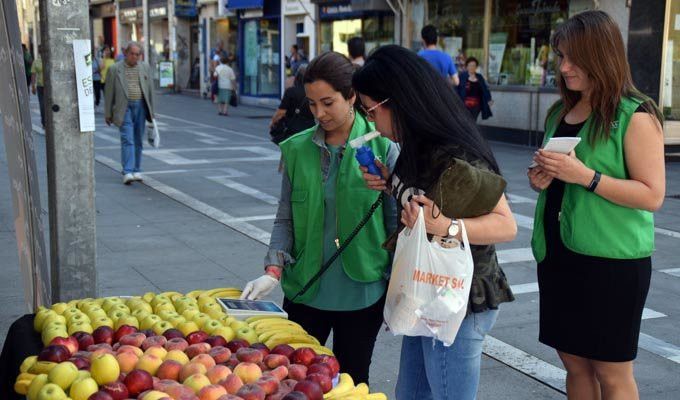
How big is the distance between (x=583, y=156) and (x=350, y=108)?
89 cm

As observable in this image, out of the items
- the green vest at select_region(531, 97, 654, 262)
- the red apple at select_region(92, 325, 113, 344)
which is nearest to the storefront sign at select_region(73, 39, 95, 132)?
the red apple at select_region(92, 325, 113, 344)

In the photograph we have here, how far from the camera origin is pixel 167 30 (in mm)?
37844

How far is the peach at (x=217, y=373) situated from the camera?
258cm

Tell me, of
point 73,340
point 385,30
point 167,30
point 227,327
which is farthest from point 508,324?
point 167,30

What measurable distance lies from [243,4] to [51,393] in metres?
27.3

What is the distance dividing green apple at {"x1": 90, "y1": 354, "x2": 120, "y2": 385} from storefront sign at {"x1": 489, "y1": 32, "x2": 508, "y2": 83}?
1640 cm

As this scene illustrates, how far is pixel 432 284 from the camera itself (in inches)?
104

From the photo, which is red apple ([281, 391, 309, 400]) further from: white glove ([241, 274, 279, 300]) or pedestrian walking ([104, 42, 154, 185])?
pedestrian walking ([104, 42, 154, 185])

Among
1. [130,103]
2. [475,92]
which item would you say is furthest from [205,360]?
[475,92]

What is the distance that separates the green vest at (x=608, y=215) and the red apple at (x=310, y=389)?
117 cm

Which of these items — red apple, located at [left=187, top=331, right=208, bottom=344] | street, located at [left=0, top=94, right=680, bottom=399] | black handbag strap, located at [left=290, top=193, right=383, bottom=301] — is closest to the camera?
red apple, located at [left=187, top=331, right=208, bottom=344]

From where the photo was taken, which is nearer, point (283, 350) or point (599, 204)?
point (283, 350)

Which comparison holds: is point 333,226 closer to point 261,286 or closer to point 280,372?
point 261,286

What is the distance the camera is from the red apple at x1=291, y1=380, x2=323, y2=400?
252cm
